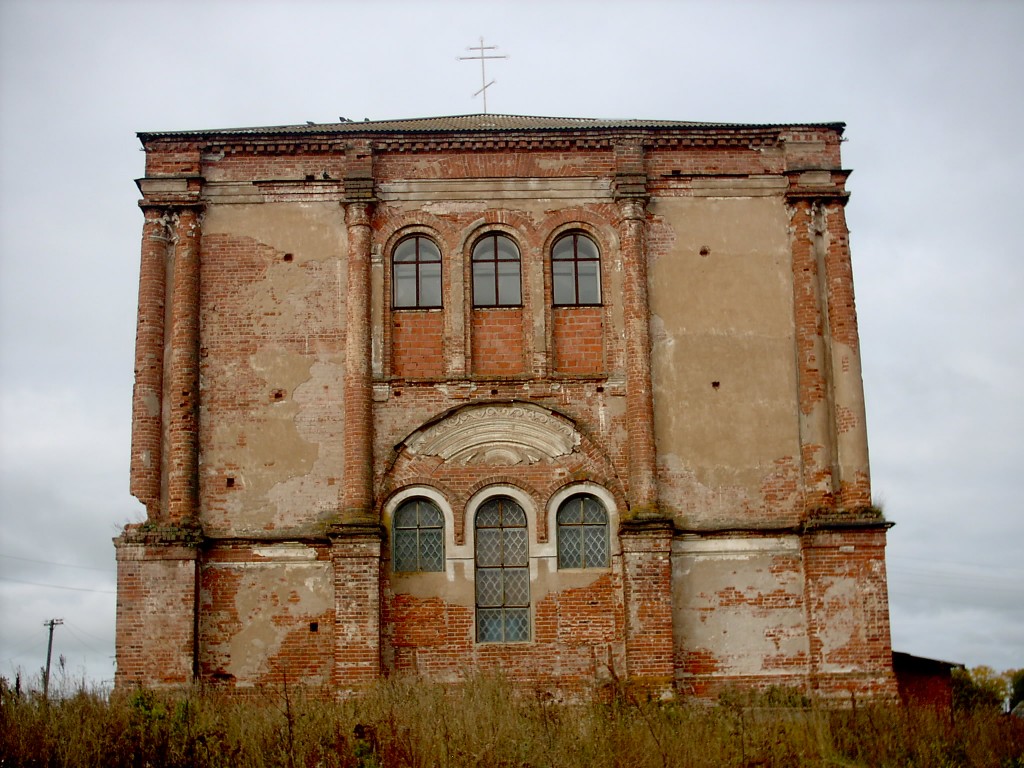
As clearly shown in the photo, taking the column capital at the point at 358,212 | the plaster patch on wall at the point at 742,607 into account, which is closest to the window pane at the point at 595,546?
the plaster patch on wall at the point at 742,607

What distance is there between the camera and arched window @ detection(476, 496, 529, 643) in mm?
20125

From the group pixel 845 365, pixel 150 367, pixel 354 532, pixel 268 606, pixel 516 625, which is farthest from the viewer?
pixel 845 365

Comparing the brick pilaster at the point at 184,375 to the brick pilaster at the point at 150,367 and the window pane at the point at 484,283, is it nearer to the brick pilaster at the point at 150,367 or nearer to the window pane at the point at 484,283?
the brick pilaster at the point at 150,367

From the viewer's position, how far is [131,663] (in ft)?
64.1

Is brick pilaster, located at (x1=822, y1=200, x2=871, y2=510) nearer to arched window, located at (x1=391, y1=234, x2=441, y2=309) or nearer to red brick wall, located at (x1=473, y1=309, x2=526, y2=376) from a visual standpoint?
red brick wall, located at (x1=473, y1=309, x2=526, y2=376)

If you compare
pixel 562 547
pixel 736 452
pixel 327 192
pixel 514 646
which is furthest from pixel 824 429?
pixel 327 192

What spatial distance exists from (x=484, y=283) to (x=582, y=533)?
422 cm

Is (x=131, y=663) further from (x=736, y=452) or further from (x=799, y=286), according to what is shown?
(x=799, y=286)

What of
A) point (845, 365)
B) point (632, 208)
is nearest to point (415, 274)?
point (632, 208)

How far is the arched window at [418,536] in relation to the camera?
20312mm

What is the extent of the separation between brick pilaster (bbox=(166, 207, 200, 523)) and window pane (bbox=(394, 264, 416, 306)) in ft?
10.1

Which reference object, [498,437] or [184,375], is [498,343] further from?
[184,375]

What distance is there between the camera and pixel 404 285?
21.4 m

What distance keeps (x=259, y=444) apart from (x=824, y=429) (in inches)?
338
